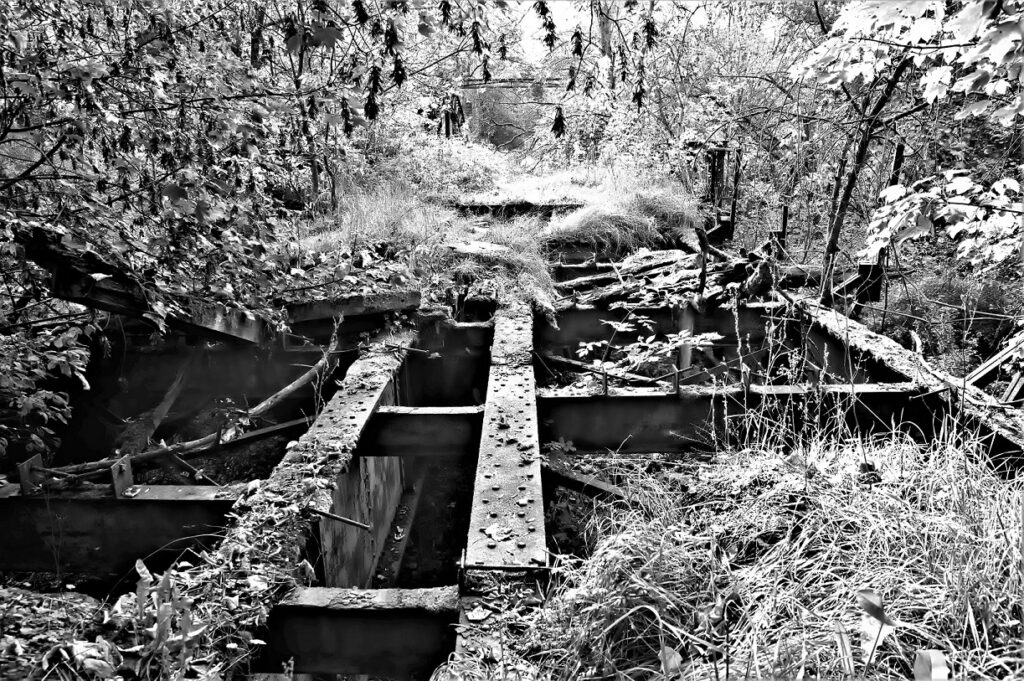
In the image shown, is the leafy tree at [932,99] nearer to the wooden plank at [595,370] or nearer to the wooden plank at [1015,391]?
the wooden plank at [1015,391]

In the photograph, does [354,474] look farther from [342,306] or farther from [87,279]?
[342,306]

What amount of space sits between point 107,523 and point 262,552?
1330 mm

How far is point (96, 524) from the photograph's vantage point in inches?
127

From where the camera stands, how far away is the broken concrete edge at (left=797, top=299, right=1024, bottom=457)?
3.26 m

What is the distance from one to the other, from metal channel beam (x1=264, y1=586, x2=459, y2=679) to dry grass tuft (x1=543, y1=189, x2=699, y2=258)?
730cm

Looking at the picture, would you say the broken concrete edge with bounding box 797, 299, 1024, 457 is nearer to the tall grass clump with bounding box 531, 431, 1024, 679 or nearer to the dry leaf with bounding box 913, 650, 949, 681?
the tall grass clump with bounding box 531, 431, 1024, 679

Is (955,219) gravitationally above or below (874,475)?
above

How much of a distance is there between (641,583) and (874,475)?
1.42 metres

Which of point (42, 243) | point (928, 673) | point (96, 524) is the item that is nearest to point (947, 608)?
point (928, 673)

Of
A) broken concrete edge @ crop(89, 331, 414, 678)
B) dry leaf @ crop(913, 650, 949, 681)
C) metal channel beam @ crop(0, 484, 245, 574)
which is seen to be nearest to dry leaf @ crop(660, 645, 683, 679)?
dry leaf @ crop(913, 650, 949, 681)

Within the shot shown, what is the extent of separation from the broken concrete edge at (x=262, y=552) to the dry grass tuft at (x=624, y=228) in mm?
6440

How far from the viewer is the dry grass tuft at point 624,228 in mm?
9781

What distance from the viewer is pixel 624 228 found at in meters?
10.1

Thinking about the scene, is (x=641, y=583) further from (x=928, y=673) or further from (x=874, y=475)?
(x=874, y=475)
